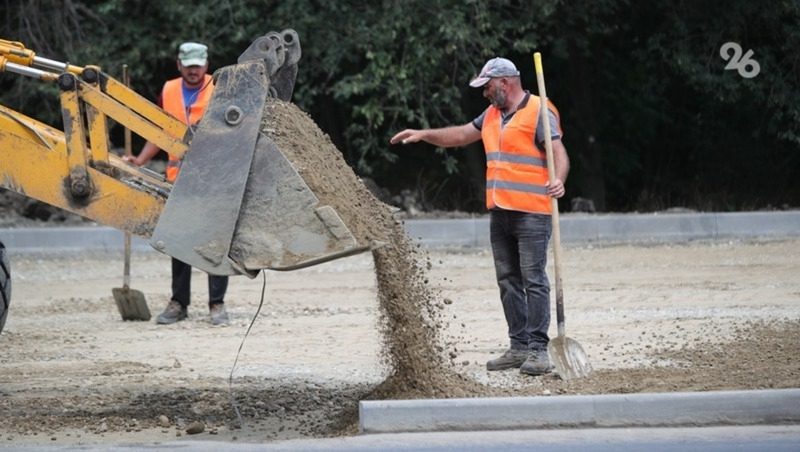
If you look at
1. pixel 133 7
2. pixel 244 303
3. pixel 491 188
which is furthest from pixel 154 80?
pixel 491 188

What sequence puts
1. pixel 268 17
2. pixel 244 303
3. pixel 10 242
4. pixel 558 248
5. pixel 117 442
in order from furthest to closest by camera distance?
pixel 268 17, pixel 10 242, pixel 244 303, pixel 558 248, pixel 117 442

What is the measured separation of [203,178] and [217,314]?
454 cm

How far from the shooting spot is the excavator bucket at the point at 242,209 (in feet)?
22.3

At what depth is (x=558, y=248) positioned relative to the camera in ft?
27.6

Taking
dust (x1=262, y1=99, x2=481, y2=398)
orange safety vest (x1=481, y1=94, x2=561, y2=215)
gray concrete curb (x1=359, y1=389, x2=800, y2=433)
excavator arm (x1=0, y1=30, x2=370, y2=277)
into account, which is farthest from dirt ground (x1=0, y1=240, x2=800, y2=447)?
excavator arm (x1=0, y1=30, x2=370, y2=277)

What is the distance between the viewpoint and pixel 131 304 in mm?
11594

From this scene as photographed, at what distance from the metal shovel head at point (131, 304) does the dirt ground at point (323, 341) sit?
12 cm

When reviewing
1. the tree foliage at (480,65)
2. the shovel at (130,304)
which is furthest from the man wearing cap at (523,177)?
the tree foliage at (480,65)

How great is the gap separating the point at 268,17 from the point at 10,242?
412 centimetres

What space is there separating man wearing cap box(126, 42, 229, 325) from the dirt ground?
0.15 meters

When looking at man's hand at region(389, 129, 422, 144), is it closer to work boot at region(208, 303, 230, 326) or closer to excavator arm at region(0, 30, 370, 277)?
excavator arm at region(0, 30, 370, 277)

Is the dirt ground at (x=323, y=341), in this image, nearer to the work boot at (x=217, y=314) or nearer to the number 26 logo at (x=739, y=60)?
the work boot at (x=217, y=314)

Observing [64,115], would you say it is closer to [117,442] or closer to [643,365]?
[117,442]

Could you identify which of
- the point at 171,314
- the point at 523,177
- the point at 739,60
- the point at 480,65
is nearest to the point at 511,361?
the point at 523,177
